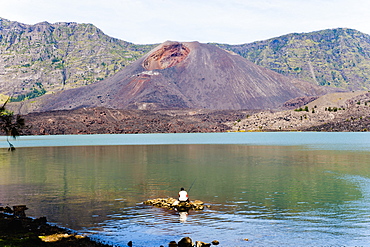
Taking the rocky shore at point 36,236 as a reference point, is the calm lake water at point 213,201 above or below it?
below

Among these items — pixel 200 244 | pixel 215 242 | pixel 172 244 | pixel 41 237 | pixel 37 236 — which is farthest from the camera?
pixel 215 242

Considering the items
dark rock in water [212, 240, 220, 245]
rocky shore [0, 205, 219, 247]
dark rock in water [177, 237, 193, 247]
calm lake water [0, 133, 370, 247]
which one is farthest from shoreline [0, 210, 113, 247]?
dark rock in water [212, 240, 220, 245]

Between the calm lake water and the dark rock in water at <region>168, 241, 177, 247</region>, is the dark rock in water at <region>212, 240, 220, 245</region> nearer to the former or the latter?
the calm lake water

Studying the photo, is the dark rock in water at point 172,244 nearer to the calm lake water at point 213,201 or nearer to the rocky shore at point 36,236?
the calm lake water at point 213,201

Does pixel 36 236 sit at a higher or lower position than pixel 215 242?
higher

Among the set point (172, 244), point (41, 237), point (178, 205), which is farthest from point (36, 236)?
point (178, 205)

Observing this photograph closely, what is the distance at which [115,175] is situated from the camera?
50031 millimetres

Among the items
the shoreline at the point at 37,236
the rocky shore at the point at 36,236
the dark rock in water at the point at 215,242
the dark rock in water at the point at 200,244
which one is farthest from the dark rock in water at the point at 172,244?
the rocky shore at the point at 36,236

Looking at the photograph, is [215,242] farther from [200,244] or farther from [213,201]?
[213,201]

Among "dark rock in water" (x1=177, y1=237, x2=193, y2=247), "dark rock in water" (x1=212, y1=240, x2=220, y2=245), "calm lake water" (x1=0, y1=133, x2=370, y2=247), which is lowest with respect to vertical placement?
"calm lake water" (x1=0, y1=133, x2=370, y2=247)

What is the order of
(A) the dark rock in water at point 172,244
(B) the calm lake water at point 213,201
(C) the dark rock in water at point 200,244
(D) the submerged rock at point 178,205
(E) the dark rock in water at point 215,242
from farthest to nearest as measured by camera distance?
(D) the submerged rock at point 178,205, (B) the calm lake water at point 213,201, (E) the dark rock in water at point 215,242, (A) the dark rock in water at point 172,244, (C) the dark rock in water at point 200,244

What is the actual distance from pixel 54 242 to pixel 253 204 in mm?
16176

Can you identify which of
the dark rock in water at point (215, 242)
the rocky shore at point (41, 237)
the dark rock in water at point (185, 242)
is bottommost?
the dark rock in water at point (215, 242)

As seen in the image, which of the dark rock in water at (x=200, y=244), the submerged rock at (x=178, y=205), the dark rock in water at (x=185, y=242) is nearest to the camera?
the dark rock in water at (x=200, y=244)
